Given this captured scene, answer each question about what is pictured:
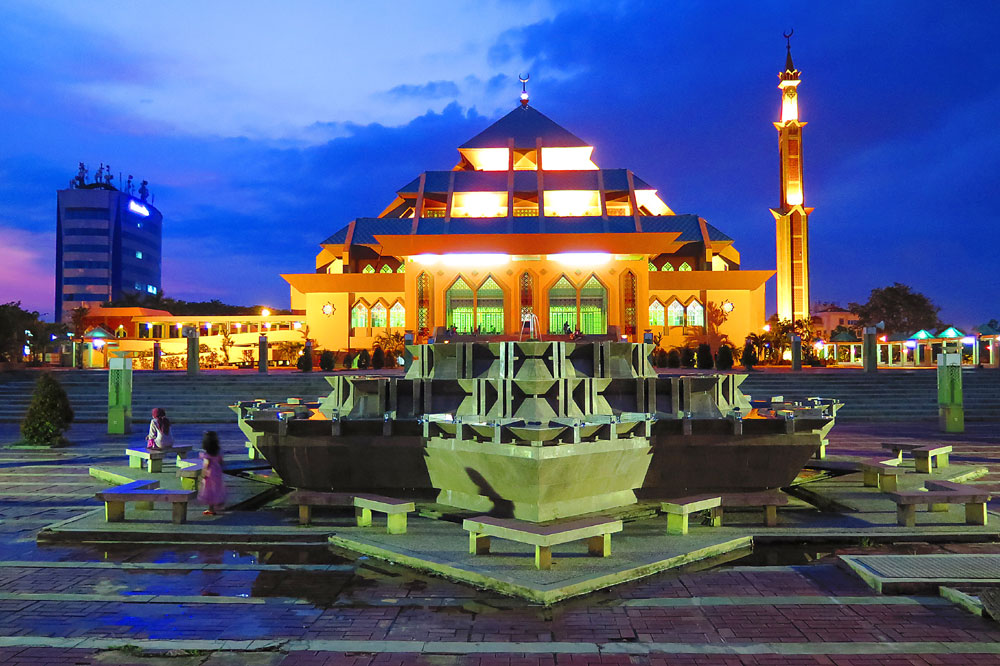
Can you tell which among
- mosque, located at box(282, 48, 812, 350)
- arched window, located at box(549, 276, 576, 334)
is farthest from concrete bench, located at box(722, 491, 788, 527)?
arched window, located at box(549, 276, 576, 334)

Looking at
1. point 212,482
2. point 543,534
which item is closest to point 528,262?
point 212,482

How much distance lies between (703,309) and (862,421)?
2149 centimetres

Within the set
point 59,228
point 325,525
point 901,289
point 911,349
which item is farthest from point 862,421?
point 59,228

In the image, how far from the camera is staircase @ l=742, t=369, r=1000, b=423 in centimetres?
2200

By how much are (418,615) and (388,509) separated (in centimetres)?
233

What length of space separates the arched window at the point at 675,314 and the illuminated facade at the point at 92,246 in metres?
94.3

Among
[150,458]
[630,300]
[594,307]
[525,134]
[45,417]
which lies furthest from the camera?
[525,134]

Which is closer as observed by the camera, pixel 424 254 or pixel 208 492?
pixel 208 492

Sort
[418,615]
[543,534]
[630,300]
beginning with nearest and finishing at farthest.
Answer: [418,615] → [543,534] → [630,300]

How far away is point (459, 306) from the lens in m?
38.6

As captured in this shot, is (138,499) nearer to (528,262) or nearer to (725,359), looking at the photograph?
(725,359)

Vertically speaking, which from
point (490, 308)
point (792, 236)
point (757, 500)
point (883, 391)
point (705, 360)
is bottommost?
point (757, 500)

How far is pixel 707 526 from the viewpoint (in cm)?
805

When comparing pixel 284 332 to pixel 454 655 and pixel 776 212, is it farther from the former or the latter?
pixel 454 655
